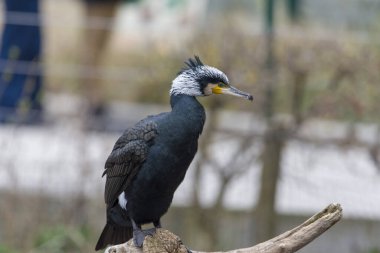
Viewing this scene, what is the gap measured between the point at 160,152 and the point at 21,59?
5198mm

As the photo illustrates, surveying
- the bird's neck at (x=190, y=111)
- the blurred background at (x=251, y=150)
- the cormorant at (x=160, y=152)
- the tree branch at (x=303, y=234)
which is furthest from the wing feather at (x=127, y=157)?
the blurred background at (x=251, y=150)

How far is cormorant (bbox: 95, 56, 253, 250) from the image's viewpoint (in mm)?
5652

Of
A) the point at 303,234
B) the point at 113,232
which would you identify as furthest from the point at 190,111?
the point at 113,232

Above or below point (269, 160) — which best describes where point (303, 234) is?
above

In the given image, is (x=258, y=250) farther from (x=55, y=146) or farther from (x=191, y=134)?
(x=55, y=146)

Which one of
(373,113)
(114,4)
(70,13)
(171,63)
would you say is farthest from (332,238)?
(70,13)

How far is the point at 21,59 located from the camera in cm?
1073

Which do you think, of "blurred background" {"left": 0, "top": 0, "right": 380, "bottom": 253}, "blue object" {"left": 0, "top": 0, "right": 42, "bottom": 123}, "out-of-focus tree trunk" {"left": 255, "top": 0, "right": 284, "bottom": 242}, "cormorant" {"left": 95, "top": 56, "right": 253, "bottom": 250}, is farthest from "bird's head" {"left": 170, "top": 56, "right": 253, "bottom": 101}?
"blue object" {"left": 0, "top": 0, "right": 42, "bottom": 123}

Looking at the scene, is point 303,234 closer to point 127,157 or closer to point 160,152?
point 160,152

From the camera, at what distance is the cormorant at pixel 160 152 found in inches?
223

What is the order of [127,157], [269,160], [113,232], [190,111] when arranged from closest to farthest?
[190,111], [127,157], [113,232], [269,160]

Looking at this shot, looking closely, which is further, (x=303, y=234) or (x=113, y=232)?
(x=113, y=232)

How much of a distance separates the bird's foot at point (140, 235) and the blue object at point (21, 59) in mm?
4376

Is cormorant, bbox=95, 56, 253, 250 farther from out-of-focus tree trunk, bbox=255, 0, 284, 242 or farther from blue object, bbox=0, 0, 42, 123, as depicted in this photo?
blue object, bbox=0, 0, 42, 123
